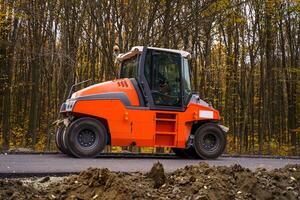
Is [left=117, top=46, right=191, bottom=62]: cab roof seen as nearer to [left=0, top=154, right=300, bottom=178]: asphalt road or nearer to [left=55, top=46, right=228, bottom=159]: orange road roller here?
[left=55, top=46, right=228, bottom=159]: orange road roller

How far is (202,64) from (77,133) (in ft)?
71.6

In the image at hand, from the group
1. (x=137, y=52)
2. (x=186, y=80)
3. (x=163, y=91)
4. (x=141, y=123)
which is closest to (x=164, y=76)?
(x=163, y=91)

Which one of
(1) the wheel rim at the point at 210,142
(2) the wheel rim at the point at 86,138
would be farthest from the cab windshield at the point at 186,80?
(2) the wheel rim at the point at 86,138

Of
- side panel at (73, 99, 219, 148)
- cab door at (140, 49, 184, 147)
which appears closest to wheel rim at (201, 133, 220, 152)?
side panel at (73, 99, 219, 148)

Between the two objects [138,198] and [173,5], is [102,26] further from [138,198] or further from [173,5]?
[138,198]

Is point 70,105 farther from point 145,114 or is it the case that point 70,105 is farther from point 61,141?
point 145,114

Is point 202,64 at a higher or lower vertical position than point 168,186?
higher

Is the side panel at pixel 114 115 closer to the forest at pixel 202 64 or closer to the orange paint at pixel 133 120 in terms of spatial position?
the orange paint at pixel 133 120

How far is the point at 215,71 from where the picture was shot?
34031 mm

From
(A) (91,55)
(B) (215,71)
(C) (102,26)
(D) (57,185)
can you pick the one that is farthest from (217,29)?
(D) (57,185)

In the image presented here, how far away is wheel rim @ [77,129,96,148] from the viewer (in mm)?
11039

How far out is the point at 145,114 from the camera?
11.4 m

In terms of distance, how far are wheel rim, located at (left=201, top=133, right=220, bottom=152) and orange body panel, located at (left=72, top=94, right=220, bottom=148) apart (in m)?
0.52

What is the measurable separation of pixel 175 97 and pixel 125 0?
7.64m
